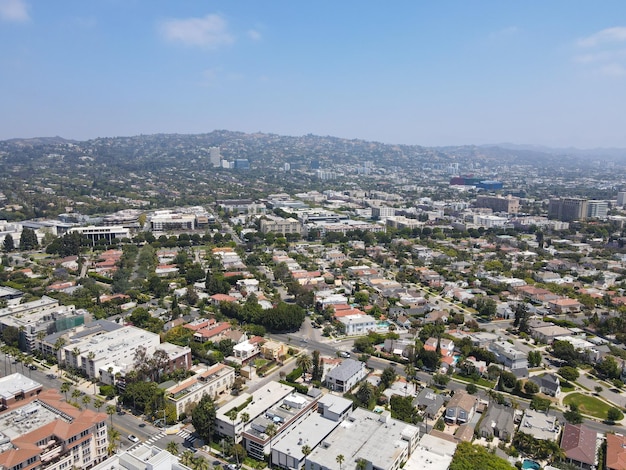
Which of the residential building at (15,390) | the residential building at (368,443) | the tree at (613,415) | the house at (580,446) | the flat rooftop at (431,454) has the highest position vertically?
the residential building at (15,390)

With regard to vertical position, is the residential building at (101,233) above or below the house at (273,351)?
above

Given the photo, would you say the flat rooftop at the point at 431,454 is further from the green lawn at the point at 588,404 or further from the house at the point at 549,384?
the green lawn at the point at 588,404

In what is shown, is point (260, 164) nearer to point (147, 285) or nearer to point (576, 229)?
point (576, 229)

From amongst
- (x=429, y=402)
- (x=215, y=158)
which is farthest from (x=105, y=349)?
(x=215, y=158)

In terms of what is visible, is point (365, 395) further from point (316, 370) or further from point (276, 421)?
point (276, 421)

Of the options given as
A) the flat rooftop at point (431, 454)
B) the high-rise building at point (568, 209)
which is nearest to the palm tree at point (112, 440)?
the flat rooftop at point (431, 454)
